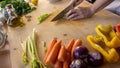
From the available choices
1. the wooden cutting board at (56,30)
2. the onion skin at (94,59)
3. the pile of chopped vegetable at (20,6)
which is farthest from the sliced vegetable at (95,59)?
the pile of chopped vegetable at (20,6)

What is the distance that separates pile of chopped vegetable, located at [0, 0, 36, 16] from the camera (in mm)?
1289

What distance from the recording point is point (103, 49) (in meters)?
0.97

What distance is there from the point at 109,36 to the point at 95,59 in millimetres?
181

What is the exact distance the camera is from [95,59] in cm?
92

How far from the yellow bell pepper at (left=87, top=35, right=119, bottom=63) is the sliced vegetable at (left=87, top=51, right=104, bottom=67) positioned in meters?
0.03

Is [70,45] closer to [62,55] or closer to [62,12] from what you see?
[62,55]

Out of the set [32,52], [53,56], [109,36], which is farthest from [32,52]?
[109,36]

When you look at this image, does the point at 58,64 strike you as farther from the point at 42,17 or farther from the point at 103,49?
the point at 42,17

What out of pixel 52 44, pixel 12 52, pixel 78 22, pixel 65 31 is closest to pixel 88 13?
pixel 78 22

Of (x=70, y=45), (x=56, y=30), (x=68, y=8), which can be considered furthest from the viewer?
(x=68, y=8)

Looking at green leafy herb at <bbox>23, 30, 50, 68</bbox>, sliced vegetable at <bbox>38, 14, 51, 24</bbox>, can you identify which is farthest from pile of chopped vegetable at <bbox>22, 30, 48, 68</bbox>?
sliced vegetable at <bbox>38, 14, 51, 24</bbox>

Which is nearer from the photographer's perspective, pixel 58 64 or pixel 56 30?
pixel 58 64

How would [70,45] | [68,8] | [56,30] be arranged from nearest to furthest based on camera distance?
[70,45] < [56,30] < [68,8]

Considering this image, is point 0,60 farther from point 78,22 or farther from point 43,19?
point 78,22
